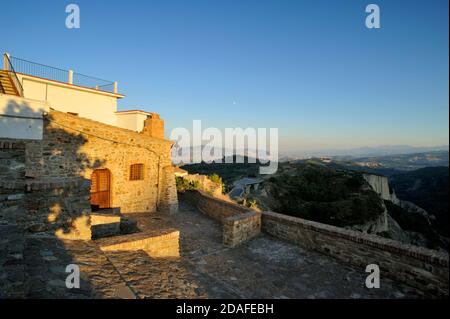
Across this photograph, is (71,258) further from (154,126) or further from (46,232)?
(154,126)

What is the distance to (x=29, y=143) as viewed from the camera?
9.37 metres

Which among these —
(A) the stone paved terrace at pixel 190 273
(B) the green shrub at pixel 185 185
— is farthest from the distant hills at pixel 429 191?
(A) the stone paved terrace at pixel 190 273

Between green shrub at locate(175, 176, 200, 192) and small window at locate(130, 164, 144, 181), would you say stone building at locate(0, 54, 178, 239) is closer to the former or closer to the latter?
small window at locate(130, 164, 144, 181)

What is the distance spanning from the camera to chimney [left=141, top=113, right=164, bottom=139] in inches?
564

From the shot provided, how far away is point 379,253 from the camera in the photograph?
5.57 meters

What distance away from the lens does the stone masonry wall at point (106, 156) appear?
9.88m

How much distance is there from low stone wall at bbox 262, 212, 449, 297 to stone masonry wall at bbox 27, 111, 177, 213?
7516 millimetres

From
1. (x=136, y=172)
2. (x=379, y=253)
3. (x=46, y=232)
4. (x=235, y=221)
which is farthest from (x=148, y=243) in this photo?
(x=136, y=172)

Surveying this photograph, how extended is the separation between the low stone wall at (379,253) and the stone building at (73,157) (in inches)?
228

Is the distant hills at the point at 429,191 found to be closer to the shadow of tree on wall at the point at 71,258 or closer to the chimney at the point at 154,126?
the chimney at the point at 154,126

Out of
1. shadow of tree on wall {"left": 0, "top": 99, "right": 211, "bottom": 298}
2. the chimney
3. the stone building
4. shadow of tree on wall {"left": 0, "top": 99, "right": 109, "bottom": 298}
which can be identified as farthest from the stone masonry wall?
shadow of tree on wall {"left": 0, "top": 99, "right": 211, "bottom": 298}
